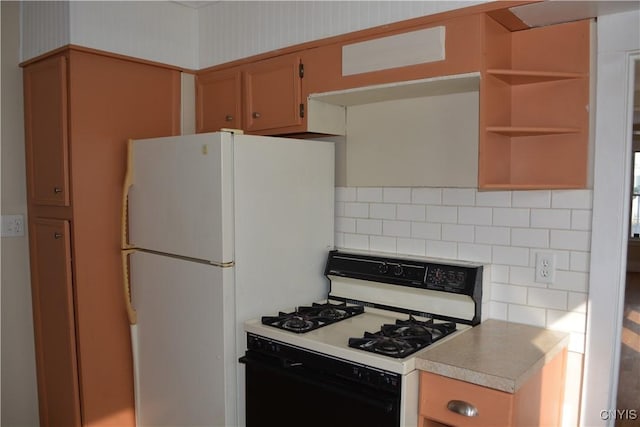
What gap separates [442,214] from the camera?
231 centimetres

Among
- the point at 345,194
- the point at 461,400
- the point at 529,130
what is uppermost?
the point at 529,130

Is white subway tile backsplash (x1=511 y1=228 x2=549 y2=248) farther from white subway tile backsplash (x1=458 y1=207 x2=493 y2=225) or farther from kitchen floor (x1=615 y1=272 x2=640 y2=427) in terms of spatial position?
kitchen floor (x1=615 y1=272 x2=640 y2=427)

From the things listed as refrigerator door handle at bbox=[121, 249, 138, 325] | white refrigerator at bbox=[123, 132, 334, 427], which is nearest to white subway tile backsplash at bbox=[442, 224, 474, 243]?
white refrigerator at bbox=[123, 132, 334, 427]

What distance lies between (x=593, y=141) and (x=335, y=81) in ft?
3.43

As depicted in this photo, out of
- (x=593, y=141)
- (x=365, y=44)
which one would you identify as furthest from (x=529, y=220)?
(x=365, y=44)

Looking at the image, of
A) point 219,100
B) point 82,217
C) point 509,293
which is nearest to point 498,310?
point 509,293

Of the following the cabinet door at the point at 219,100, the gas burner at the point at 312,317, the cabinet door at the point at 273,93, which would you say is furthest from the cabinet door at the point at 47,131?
the gas burner at the point at 312,317

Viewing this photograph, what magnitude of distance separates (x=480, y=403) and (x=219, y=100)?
1.92 metres

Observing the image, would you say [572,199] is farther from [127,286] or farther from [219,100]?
[127,286]

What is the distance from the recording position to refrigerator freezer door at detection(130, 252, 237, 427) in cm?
214

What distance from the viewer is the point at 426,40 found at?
198 centimetres

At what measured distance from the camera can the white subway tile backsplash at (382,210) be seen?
97.3 inches

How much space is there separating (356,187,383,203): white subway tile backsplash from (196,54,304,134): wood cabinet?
46 centimetres

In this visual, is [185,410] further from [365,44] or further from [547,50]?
[547,50]
